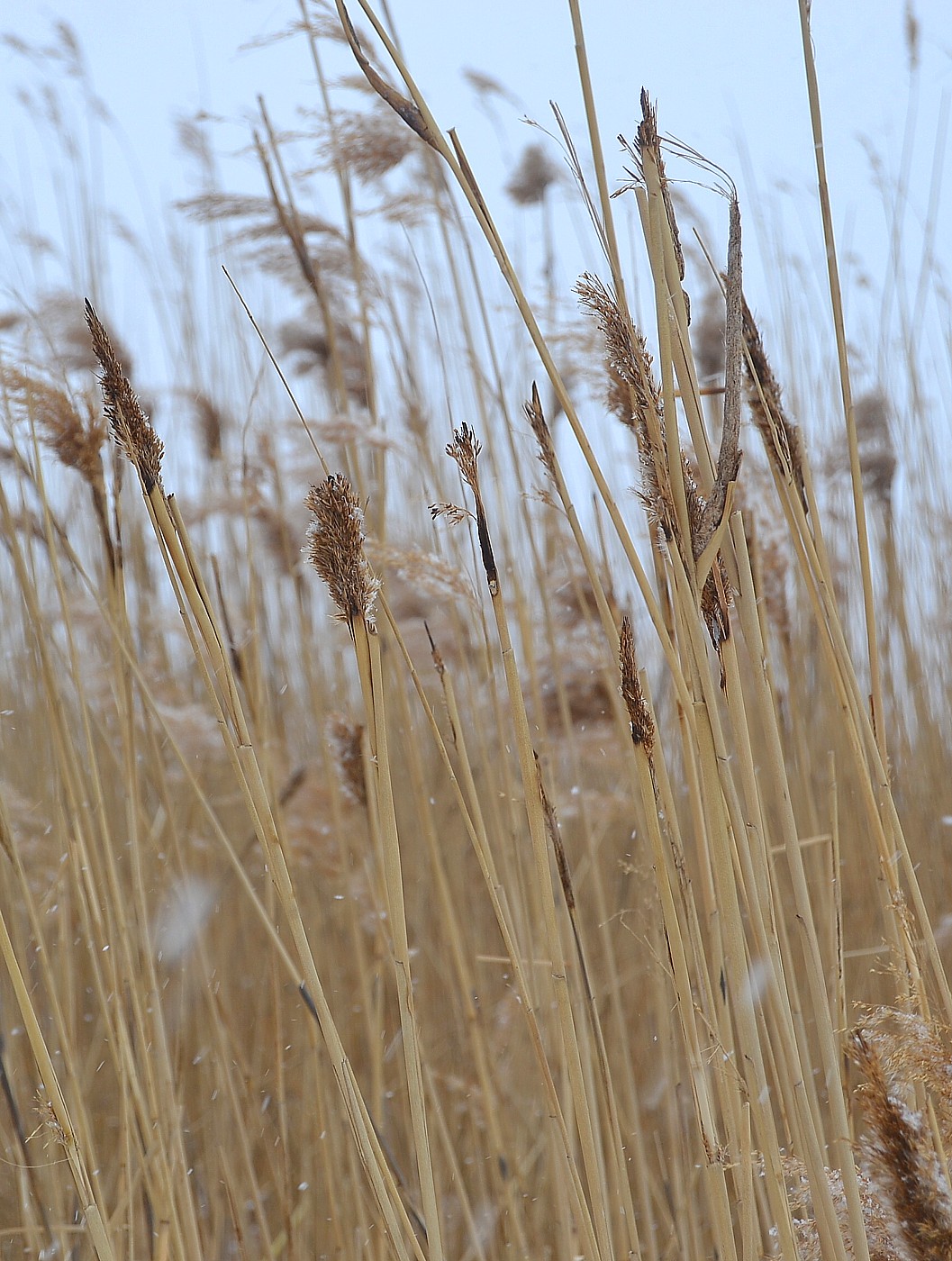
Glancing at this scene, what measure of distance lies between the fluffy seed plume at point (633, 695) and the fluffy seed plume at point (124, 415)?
7.3 inches

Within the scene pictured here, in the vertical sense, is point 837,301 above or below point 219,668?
above

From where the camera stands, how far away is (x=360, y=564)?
340mm

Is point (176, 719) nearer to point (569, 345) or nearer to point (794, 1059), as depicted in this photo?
point (569, 345)

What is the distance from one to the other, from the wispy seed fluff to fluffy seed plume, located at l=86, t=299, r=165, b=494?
0.22 feet

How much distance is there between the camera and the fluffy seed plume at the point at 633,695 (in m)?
0.38

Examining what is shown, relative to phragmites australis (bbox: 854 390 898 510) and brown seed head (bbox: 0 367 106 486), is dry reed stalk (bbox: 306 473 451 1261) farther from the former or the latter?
phragmites australis (bbox: 854 390 898 510)

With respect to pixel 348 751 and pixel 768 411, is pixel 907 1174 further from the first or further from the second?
pixel 348 751

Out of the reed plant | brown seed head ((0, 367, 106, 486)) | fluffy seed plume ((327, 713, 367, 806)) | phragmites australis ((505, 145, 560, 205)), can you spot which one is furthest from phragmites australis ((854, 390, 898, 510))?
brown seed head ((0, 367, 106, 486))

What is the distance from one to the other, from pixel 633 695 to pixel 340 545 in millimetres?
130

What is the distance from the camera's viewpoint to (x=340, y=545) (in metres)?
0.33

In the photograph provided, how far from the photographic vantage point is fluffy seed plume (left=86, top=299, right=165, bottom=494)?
13.9 inches

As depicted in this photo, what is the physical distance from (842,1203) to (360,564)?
0.45m

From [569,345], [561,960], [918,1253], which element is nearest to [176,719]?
[569,345]

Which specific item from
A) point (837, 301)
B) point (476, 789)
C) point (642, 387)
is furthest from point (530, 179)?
point (642, 387)
